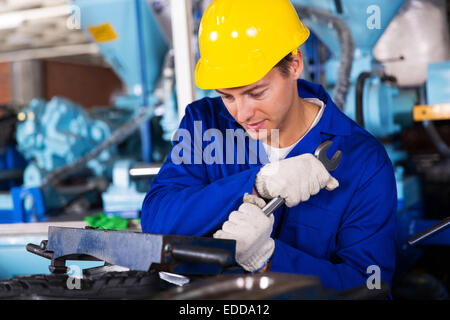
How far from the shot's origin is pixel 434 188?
2684 mm

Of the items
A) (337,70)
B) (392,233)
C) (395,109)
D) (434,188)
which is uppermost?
(337,70)

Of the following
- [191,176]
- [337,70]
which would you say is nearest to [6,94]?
[337,70]

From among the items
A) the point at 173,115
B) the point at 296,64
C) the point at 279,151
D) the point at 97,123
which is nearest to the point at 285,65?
the point at 296,64

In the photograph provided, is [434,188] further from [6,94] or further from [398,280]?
[6,94]

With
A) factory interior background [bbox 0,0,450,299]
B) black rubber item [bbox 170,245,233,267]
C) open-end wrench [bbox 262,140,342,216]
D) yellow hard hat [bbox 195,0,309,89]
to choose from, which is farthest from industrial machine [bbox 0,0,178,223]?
black rubber item [bbox 170,245,233,267]

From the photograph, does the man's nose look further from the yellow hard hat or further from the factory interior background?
the factory interior background

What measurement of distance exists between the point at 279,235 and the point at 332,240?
12 cm

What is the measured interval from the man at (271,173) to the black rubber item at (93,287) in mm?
198

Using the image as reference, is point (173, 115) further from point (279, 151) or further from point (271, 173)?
point (271, 173)

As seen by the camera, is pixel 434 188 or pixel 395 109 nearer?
pixel 395 109

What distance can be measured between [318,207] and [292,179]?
234mm

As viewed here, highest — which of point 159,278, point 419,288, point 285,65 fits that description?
point 285,65

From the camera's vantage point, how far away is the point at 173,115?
9.06ft

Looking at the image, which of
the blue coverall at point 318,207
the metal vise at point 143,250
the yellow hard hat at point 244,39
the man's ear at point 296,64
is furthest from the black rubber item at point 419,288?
the metal vise at point 143,250
